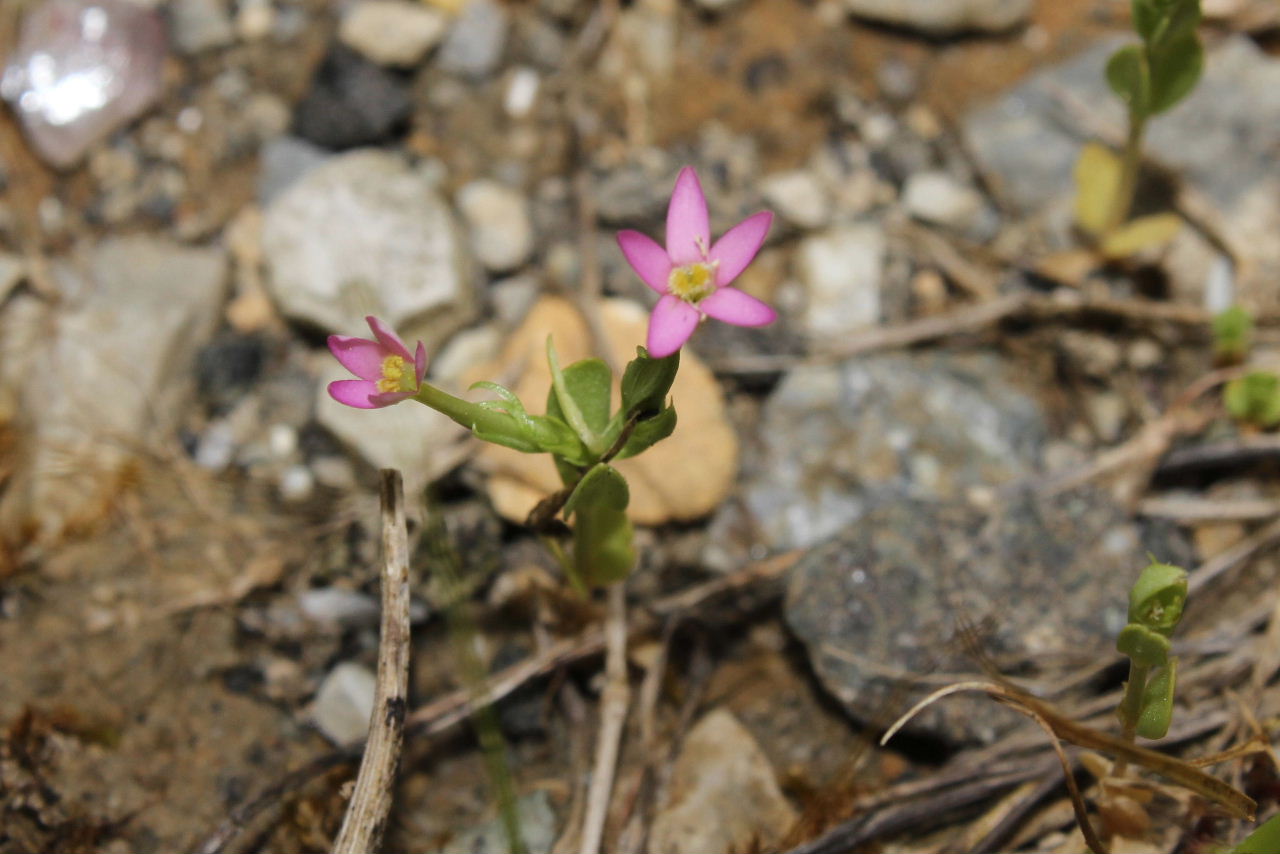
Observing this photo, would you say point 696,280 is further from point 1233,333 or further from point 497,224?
point 1233,333

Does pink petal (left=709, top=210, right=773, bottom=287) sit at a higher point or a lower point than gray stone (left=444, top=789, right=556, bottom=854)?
higher

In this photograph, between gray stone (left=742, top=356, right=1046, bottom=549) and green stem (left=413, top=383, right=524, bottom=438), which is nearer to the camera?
green stem (left=413, top=383, right=524, bottom=438)

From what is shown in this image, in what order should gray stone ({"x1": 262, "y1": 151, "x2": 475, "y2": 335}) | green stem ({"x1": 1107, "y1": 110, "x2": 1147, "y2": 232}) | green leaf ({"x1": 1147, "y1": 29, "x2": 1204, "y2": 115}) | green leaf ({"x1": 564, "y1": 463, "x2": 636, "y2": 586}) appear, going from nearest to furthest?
1. green leaf ({"x1": 564, "y1": 463, "x2": 636, "y2": 586})
2. green leaf ({"x1": 1147, "y1": 29, "x2": 1204, "y2": 115})
3. green stem ({"x1": 1107, "y1": 110, "x2": 1147, "y2": 232})
4. gray stone ({"x1": 262, "y1": 151, "x2": 475, "y2": 335})

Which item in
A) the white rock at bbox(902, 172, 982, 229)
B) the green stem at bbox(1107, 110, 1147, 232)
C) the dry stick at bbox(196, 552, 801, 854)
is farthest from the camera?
the white rock at bbox(902, 172, 982, 229)

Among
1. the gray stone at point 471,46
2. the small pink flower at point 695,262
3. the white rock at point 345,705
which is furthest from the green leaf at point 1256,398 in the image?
the gray stone at point 471,46

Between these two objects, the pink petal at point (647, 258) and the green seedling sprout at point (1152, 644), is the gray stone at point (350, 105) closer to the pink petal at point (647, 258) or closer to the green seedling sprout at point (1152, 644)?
the pink petal at point (647, 258)

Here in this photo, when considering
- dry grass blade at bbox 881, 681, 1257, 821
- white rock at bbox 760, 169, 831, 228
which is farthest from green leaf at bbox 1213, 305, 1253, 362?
dry grass blade at bbox 881, 681, 1257, 821

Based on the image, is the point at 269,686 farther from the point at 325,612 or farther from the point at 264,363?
the point at 264,363

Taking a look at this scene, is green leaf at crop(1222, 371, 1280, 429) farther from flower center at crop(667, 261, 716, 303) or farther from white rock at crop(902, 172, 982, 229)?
flower center at crop(667, 261, 716, 303)
